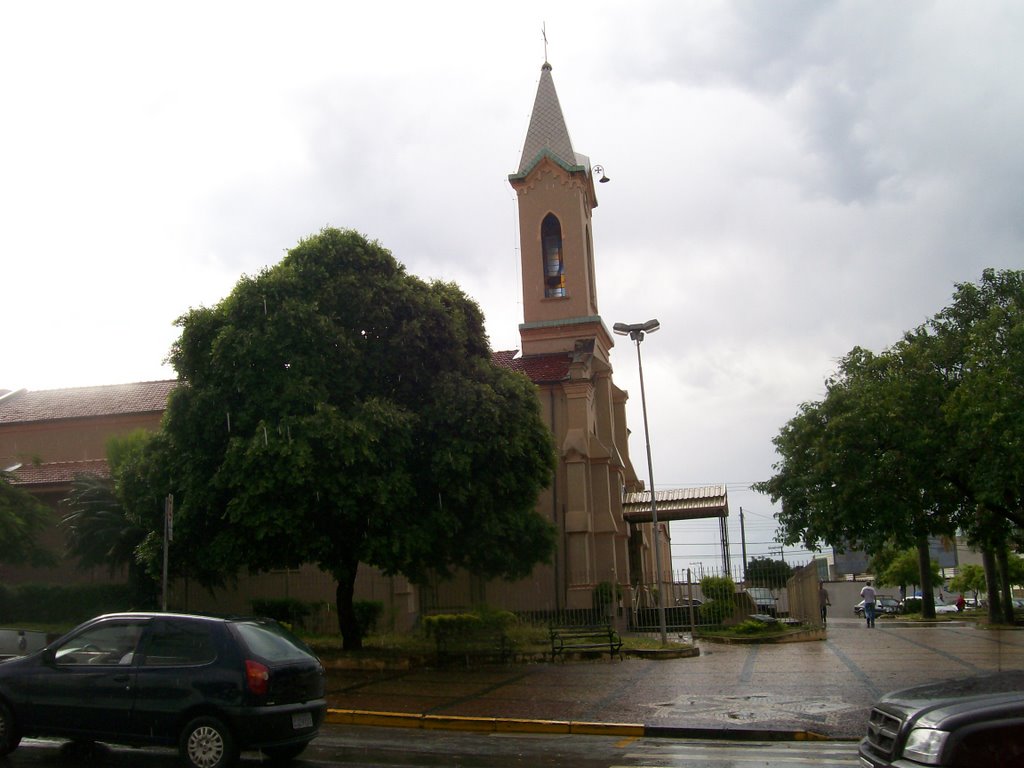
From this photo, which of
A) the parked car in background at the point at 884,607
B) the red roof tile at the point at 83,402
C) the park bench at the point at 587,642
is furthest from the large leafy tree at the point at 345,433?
the parked car in background at the point at 884,607

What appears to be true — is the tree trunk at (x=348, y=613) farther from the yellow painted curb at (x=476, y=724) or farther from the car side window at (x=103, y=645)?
the car side window at (x=103, y=645)

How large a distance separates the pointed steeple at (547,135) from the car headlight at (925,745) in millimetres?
32964

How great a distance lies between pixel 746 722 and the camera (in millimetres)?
11984

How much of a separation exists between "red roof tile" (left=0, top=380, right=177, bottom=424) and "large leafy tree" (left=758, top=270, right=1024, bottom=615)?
83.4ft

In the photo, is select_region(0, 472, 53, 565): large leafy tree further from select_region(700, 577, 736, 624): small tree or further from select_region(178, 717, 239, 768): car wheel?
select_region(178, 717, 239, 768): car wheel

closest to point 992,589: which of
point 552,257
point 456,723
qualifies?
point 552,257

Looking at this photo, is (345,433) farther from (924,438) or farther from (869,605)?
(869,605)

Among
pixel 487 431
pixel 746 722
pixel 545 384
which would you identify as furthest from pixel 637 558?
pixel 746 722

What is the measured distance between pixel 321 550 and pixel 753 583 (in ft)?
49.1

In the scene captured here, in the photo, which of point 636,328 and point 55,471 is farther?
point 55,471

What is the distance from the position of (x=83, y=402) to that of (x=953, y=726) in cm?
3903

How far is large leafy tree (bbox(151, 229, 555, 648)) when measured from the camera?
18.8 metres

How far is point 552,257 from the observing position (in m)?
37.7

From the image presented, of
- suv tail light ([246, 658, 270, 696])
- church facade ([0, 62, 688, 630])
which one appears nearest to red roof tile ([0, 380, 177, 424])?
church facade ([0, 62, 688, 630])
